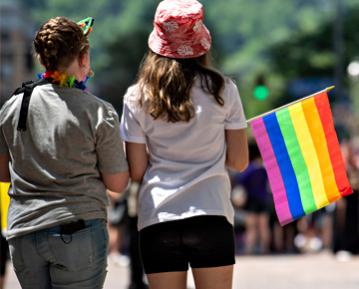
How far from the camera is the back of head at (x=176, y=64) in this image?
5.25 metres

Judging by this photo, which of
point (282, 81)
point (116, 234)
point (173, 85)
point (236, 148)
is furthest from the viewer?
point (282, 81)

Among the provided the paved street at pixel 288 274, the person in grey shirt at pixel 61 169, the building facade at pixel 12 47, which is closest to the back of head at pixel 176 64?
the person in grey shirt at pixel 61 169

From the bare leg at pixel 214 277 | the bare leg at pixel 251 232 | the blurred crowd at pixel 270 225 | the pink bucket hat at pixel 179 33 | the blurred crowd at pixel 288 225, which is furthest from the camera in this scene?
the bare leg at pixel 251 232

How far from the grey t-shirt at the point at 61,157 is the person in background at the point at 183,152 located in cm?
24

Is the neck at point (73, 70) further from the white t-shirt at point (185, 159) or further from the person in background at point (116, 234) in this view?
the person in background at point (116, 234)

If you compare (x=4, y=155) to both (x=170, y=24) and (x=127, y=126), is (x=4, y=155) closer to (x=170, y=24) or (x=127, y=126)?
(x=127, y=126)

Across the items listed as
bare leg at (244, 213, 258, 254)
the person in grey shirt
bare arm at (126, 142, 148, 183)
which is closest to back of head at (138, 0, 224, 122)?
bare arm at (126, 142, 148, 183)

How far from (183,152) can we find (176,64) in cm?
40

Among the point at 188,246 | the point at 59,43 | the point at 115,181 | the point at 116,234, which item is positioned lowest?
the point at 116,234

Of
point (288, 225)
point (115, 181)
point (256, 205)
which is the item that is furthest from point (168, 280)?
point (288, 225)

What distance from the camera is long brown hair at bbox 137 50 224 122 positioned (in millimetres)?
5238

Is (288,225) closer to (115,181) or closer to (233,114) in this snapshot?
(233,114)

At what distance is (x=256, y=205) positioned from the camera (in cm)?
1986

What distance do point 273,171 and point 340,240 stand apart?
12957 millimetres
